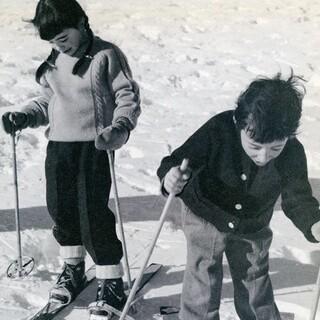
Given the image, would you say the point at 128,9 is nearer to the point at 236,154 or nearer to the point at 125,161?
the point at 125,161

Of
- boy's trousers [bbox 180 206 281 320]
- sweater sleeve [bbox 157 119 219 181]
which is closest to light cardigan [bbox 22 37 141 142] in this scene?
sweater sleeve [bbox 157 119 219 181]

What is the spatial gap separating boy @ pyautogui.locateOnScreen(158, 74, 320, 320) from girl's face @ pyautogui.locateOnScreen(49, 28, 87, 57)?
0.34m

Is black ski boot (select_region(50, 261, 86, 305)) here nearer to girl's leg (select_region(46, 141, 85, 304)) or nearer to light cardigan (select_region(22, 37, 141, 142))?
girl's leg (select_region(46, 141, 85, 304))

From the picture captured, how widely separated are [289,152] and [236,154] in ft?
0.37

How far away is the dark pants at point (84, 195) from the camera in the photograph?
1.55 m

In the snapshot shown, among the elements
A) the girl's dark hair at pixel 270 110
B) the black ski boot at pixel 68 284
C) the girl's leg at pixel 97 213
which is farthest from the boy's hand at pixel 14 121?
the girl's dark hair at pixel 270 110

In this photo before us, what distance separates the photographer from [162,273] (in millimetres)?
1799

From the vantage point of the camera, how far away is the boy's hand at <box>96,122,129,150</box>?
1.45 m

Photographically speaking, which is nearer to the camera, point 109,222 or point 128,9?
point 109,222

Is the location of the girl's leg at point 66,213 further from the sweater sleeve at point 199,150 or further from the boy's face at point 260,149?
the boy's face at point 260,149

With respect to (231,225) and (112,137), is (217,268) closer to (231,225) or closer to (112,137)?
(231,225)

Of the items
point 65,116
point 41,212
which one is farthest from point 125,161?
point 65,116

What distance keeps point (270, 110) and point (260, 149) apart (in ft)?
0.28

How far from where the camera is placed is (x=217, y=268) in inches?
55.7
